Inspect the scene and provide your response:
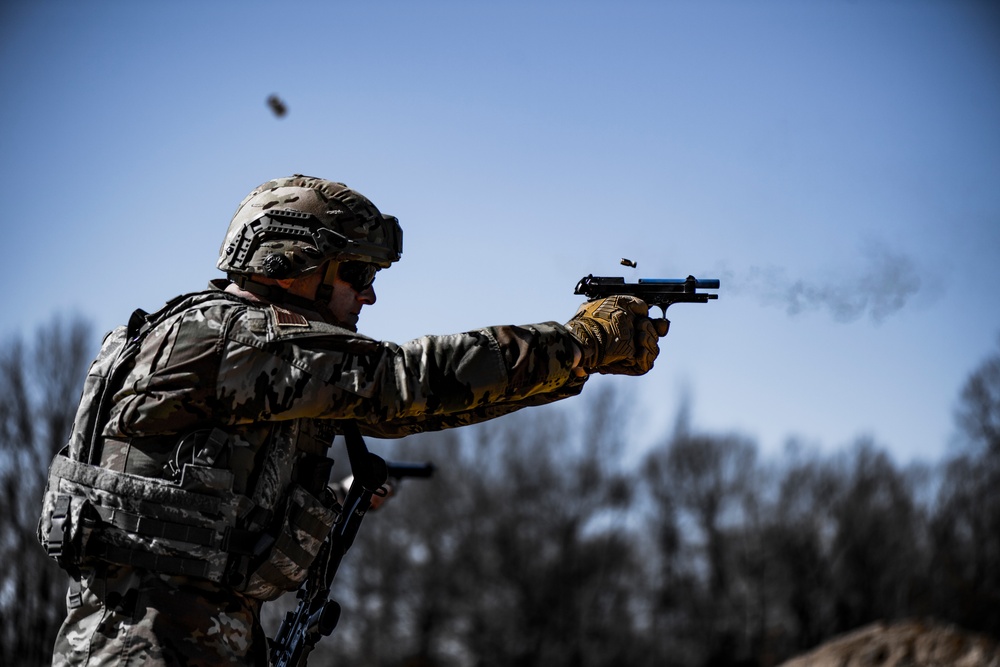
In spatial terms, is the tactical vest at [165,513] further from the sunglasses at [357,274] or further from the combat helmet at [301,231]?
the sunglasses at [357,274]

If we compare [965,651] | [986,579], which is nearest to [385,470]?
[965,651]

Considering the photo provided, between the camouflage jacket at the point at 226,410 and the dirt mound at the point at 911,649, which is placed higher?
the camouflage jacket at the point at 226,410

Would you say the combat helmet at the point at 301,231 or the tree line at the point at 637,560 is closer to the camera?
the combat helmet at the point at 301,231

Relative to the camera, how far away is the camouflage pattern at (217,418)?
4133mm

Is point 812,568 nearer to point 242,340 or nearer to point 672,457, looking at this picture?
point 672,457

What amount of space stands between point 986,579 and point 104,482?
45849 mm

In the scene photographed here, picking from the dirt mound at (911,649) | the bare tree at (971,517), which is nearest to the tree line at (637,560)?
the bare tree at (971,517)

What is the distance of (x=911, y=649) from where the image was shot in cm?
1110

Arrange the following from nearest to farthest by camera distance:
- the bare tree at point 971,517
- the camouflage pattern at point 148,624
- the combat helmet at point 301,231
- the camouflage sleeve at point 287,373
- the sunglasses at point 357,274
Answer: the camouflage pattern at point 148,624 → the camouflage sleeve at point 287,373 → the combat helmet at point 301,231 → the sunglasses at point 357,274 → the bare tree at point 971,517

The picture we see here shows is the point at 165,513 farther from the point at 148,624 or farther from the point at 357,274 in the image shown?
the point at 357,274

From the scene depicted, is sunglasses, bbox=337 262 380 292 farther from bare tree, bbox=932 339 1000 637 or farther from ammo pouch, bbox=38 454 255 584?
bare tree, bbox=932 339 1000 637

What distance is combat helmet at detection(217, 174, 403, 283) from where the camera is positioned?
4.60 meters

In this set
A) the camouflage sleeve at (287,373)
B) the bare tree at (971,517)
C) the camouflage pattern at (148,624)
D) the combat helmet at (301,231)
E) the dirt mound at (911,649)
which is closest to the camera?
the camouflage pattern at (148,624)

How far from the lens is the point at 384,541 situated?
54.6 metres
